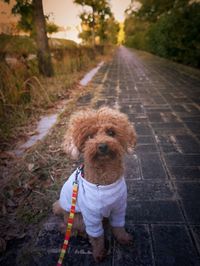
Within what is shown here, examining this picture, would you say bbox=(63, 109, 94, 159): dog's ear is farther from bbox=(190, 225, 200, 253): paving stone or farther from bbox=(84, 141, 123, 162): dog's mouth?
bbox=(190, 225, 200, 253): paving stone

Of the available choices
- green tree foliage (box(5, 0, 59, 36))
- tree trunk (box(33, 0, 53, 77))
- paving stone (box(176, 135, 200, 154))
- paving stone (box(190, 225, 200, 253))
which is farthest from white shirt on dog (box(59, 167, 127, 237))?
green tree foliage (box(5, 0, 59, 36))

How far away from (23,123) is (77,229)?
290 centimetres

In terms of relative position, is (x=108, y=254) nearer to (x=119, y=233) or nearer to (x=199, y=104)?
(x=119, y=233)

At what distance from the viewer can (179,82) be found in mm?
8031

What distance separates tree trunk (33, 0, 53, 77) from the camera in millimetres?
8734

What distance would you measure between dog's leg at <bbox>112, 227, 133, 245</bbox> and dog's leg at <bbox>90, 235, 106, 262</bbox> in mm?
177

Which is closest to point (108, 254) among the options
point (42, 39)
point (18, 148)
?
point (18, 148)

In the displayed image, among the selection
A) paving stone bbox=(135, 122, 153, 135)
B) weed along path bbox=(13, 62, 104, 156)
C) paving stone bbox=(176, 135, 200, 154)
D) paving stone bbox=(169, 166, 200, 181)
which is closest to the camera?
paving stone bbox=(169, 166, 200, 181)

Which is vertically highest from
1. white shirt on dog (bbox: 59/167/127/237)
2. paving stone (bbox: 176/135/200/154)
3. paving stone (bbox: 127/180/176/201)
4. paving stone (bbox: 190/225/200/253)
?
white shirt on dog (bbox: 59/167/127/237)

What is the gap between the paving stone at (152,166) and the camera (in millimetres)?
2943

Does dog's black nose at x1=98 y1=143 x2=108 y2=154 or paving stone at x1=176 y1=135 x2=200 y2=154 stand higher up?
dog's black nose at x1=98 y1=143 x2=108 y2=154

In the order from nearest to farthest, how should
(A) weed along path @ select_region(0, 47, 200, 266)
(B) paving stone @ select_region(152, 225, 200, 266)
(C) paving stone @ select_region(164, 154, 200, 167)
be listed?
1. (B) paving stone @ select_region(152, 225, 200, 266)
2. (A) weed along path @ select_region(0, 47, 200, 266)
3. (C) paving stone @ select_region(164, 154, 200, 167)

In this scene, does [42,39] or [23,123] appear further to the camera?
[42,39]

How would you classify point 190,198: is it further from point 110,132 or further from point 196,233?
point 110,132
